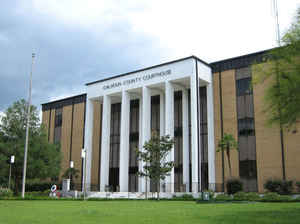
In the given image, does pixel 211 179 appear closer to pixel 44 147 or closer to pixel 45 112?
pixel 44 147

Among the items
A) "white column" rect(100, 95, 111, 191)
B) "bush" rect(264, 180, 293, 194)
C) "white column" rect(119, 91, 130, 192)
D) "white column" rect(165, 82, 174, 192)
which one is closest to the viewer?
"bush" rect(264, 180, 293, 194)

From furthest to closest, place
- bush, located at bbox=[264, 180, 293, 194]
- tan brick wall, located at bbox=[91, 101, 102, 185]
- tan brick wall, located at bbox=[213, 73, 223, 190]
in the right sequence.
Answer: tan brick wall, located at bbox=[91, 101, 102, 185], tan brick wall, located at bbox=[213, 73, 223, 190], bush, located at bbox=[264, 180, 293, 194]

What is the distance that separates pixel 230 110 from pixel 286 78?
30.0 meters

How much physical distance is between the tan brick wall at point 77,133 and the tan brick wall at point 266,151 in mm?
29852

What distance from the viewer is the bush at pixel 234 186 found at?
Answer: 38.3 metres

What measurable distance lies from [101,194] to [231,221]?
1498 inches

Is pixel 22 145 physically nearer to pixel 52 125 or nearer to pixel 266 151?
pixel 52 125

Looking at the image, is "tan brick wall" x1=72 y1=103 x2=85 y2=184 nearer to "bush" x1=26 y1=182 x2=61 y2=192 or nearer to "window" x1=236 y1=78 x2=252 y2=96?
"bush" x1=26 y1=182 x2=61 y2=192

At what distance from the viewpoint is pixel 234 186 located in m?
38.4

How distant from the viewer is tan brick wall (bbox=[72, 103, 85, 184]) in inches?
2326

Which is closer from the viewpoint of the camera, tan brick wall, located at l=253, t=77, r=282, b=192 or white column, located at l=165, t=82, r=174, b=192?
tan brick wall, located at l=253, t=77, r=282, b=192

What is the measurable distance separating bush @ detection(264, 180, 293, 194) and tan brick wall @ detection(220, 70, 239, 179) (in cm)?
548

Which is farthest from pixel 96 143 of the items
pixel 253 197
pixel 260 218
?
pixel 260 218

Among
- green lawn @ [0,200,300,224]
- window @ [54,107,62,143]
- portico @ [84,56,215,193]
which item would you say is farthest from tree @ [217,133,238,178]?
window @ [54,107,62,143]
